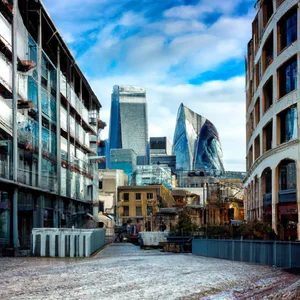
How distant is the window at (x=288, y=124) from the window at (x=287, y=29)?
5.14 meters

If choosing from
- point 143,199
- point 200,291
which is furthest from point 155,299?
point 143,199

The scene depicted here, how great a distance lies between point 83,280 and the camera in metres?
17.4

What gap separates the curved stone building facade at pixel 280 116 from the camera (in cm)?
4053

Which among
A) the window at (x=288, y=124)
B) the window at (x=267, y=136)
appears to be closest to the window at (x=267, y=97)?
the window at (x=267, y=136)

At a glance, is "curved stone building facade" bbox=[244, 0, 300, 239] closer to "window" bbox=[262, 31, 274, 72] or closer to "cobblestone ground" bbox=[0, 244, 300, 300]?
"window" bbox=[262, 31, 274, 72]

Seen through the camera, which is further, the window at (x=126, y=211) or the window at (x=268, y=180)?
the window at (x=126, y=211)

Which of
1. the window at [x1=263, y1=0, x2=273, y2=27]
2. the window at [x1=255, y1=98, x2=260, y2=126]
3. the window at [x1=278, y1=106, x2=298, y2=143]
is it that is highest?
the window at [x1=263, y1=0, x2=273, y2=27]

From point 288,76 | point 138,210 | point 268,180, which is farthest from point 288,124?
point 138,210

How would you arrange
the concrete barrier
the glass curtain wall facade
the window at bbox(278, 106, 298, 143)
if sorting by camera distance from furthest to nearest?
the glass curtain wall facade < the window at bbox(278, 106, 298, 143) < the concrete barrier

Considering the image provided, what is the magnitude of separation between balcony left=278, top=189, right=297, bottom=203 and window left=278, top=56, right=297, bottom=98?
7.59 meters

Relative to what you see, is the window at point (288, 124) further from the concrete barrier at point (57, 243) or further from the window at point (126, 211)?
the window at point (126, 211)

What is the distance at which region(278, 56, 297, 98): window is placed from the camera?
41344 millimetres

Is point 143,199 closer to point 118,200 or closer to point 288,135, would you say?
point 118,200

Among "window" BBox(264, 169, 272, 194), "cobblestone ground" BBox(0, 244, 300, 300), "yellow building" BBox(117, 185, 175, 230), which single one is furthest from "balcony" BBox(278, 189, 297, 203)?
"yellow building" BBox(117, 185, 175, 230)
